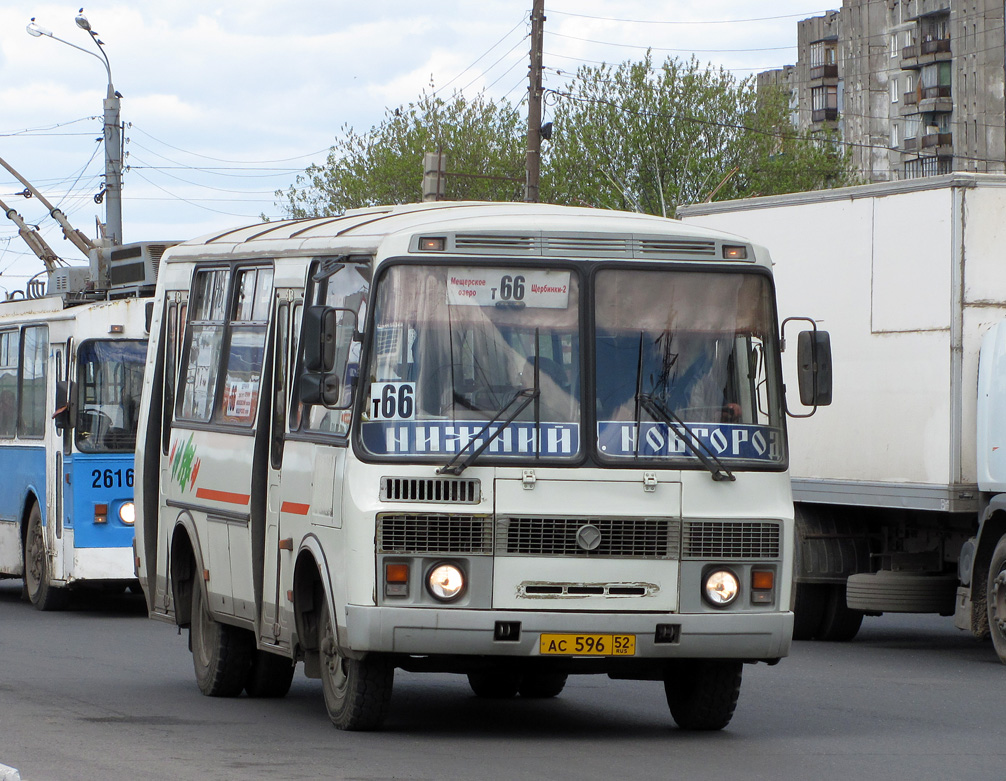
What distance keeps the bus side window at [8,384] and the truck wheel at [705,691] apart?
40.6 ft

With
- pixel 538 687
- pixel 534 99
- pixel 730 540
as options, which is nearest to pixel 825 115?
pixel 534 99

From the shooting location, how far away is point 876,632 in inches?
754

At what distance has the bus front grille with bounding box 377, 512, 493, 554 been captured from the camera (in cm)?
966

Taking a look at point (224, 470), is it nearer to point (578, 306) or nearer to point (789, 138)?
point (578, 306)

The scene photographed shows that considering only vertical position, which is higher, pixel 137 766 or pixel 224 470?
pixel 224 470

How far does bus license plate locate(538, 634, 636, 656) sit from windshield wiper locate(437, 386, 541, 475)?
34.9 inches

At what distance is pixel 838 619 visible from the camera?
17516 mm

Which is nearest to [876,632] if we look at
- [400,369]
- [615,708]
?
[615,708]

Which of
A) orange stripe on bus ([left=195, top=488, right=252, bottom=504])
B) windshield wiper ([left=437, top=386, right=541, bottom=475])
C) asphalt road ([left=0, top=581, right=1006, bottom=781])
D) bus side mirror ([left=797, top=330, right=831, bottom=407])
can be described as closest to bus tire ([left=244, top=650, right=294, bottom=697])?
asphalt road ([left=0, top=581, right=1006, bottom=781])

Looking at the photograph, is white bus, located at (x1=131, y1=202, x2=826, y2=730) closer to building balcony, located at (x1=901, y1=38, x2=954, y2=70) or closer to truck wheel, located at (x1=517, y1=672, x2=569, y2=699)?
truck wheel, located at (x1=517, y1=672, x2=569, y2=699)

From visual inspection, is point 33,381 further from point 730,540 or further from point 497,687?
point 730,540

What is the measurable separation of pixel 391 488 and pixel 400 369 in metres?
0.58

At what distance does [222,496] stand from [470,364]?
2.48m

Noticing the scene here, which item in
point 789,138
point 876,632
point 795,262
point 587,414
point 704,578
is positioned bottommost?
point 876,632
